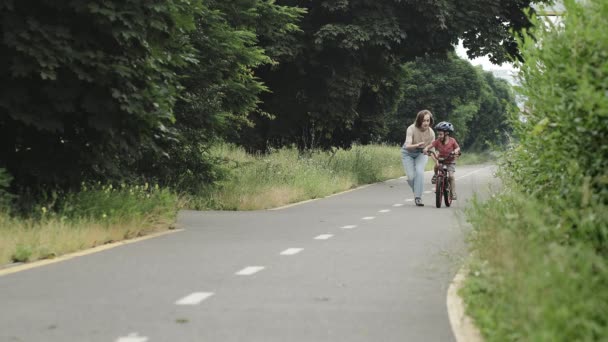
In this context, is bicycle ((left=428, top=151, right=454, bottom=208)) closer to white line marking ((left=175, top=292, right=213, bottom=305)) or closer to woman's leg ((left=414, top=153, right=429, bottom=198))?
woman's leg ((left=414, top=153, right=429, bottom=198))

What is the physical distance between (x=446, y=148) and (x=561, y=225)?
13295mm

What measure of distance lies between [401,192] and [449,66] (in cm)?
5730

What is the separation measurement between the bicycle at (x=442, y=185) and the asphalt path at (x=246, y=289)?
17.8 ft

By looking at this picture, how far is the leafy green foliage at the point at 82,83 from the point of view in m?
12.9

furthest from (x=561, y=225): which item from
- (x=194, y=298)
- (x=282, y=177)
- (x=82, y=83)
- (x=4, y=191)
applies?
(x=282, y=177)

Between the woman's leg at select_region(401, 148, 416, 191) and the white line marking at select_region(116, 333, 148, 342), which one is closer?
the white line marking at select_region(116, 333, 148, 342)

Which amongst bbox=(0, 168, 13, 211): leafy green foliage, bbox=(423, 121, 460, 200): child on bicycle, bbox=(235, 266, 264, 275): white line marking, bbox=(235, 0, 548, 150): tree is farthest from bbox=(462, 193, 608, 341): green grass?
bbox=(235, 0, 548, 150): tree

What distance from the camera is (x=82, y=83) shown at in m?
13.5

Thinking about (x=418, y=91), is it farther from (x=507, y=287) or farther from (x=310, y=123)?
(x=507, y=287)

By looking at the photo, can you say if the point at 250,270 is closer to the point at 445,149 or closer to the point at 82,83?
the point at 82,83

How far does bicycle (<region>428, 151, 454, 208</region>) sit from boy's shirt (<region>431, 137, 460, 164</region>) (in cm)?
9

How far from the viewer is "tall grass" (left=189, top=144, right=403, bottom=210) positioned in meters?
20.8

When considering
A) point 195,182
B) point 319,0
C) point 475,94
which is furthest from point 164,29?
point 475,94

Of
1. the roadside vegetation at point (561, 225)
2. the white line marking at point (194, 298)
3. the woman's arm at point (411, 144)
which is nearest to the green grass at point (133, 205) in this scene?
the woman's arm at point (411, 144)
